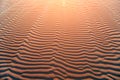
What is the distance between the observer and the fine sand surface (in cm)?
450

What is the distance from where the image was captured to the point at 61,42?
582cm

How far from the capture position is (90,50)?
210 inches

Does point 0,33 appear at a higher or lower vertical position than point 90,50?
higher

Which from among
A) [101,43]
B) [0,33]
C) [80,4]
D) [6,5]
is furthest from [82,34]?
[6,5]

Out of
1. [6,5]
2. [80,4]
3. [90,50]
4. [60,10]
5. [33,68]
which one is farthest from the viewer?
[6,5]

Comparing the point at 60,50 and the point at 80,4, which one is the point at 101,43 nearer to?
the point at 60,50

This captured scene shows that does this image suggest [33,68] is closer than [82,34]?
Yes

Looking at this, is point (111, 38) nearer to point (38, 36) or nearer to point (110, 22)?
point (110, 22)

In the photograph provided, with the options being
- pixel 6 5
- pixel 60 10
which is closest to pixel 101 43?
pixel 60 10

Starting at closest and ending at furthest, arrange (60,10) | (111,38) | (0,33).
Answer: (111,38), (0,33), (60,10)

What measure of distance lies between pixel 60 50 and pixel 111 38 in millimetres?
1774

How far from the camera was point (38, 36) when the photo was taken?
245 inches

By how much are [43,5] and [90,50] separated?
5.14 meters

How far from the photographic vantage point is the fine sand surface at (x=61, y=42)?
4.50m
